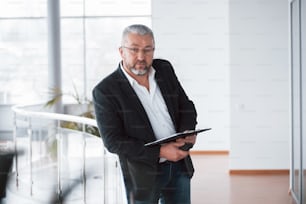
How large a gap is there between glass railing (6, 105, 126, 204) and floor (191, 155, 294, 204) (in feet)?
3.15

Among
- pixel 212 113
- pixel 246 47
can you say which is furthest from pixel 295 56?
pixel 212 113

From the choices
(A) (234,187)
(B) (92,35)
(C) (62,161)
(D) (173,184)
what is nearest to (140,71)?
(D) (173,184)

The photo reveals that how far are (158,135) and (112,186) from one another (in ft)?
3.74

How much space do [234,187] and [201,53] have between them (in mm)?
1788

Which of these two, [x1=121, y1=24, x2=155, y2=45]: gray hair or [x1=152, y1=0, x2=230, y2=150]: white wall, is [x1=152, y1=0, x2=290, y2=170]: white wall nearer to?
[x1=152, y1=0, x2=230, y2=150]: white wall

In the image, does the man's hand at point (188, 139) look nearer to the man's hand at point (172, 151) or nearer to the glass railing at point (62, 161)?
the man's hand at point (172, 151)

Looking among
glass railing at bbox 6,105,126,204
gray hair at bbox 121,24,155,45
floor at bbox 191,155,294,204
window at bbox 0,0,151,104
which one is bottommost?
floor at bbox 191,155,294,204

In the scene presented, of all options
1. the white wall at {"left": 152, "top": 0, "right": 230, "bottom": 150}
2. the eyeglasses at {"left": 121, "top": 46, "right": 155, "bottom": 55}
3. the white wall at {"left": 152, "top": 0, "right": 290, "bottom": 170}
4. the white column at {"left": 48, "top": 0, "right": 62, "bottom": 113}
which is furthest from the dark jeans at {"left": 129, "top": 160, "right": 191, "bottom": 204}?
the white wall at {"left": 152, "top": 0, "right": 230, "bottom": 150}

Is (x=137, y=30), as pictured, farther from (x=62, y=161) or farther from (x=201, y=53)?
(x=201, y=53)

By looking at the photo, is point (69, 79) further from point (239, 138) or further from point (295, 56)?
point (295, 56)

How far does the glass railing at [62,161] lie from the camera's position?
2.35ft

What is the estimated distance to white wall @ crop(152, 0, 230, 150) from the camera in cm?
466

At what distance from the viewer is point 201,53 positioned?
15.5ft

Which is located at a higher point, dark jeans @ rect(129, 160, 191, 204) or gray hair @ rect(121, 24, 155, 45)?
gray hair @ rect(121, 24, 155, 45)
